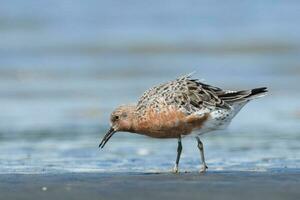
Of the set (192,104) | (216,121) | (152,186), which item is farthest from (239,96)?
(152,186)

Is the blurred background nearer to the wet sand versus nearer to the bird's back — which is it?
the bird's back

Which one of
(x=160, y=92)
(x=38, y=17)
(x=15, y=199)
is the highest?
(x=38, y=17)

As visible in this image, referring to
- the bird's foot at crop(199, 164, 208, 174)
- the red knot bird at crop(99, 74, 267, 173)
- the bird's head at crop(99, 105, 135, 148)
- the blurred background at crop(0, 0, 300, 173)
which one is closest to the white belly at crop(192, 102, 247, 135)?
the red knot bird at crop(99, 74, 267, 173)

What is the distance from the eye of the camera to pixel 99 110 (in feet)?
48.4

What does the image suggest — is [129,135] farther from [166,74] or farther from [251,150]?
[166,74]

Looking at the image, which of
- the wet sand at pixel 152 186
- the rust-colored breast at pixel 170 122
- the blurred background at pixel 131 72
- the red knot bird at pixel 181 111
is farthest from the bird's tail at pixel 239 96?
the wet sand at pixel 152 186

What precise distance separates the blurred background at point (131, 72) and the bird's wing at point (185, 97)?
29.3 inches

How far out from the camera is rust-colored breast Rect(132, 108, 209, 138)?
9.72m

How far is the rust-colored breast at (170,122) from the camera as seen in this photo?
972cm

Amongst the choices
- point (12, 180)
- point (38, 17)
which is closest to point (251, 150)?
point (12, 180)

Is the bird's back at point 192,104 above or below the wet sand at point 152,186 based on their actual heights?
above

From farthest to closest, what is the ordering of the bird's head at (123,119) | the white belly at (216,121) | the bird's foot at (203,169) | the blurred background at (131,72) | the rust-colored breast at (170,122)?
the blurred background at (131,72)
the bird's head at (123,119)
the white belly at (216,121)
the rust-colored breast at (170,122)
the bird's foot at (203,169)

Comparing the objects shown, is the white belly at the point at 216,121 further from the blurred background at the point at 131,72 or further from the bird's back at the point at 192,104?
the blurred background at the point at 131,72

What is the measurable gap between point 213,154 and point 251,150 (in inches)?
19.2
